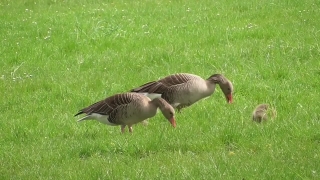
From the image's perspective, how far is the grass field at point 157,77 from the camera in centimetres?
845

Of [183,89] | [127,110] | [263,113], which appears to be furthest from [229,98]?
[127,110]

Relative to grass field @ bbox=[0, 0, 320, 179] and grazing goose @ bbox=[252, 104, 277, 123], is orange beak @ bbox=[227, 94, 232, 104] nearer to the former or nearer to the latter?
grass field @ bbox=[0, 0, 320, 179]

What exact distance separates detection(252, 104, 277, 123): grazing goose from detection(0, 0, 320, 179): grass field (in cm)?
12

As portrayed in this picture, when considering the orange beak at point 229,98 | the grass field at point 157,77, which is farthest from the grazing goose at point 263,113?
the orange beak at point 229,98

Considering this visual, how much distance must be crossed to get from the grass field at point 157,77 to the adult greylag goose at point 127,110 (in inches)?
8.3

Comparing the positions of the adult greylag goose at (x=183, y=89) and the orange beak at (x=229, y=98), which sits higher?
Answer: the adult greylag goose at (x=183, y=89)

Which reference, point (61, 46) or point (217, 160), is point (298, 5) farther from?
point (217, 160)

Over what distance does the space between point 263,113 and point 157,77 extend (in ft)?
11.9

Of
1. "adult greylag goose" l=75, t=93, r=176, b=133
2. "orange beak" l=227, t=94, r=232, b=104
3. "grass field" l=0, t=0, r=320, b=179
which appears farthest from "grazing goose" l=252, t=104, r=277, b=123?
"adult greylag goose" l=75, t=93, r=176, b=133

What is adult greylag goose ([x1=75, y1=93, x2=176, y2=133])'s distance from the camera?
9.89 metres

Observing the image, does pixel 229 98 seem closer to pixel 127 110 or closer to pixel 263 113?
pixel 263 113

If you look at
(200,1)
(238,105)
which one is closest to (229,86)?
(238,105)

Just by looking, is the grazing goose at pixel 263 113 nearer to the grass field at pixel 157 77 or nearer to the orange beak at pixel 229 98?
the grass field at pixel 157 77

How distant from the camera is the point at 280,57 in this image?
44.1ft
